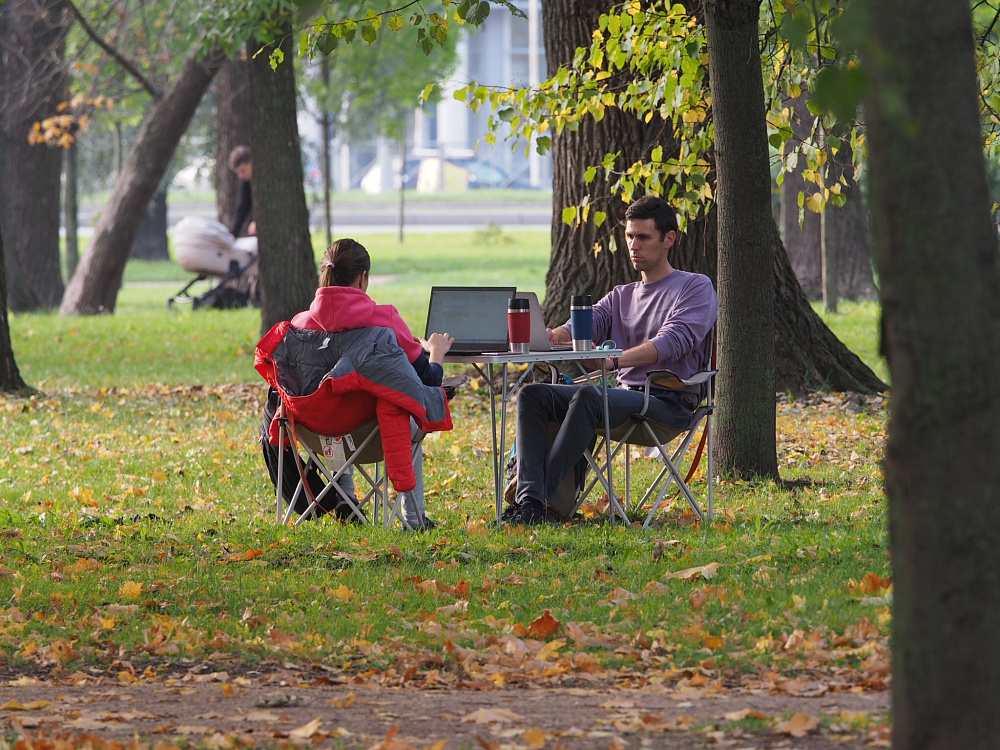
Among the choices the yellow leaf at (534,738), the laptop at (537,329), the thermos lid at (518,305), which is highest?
the thermos lid at (518,305)

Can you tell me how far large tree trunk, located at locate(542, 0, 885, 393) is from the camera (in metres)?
9.80

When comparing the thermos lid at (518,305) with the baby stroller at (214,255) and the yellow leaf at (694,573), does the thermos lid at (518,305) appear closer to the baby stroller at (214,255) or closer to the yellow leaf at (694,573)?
the yellow leaf at (694,573)

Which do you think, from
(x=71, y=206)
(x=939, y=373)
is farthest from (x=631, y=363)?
(x=71, y=206)

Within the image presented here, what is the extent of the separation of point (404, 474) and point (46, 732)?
2.62 metres

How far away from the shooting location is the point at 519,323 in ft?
20.0

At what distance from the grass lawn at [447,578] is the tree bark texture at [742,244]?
27 centimetres

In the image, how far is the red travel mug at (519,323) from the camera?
609 cm

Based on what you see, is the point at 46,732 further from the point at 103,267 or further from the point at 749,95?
the point at 103,267

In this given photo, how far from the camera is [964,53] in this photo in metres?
2.55

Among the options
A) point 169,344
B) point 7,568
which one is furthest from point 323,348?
point 169,344

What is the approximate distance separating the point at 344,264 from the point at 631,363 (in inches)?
56.0

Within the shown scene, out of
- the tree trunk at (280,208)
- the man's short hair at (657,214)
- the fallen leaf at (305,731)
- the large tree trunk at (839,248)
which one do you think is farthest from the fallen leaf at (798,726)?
the large tree trunk at (839,248)

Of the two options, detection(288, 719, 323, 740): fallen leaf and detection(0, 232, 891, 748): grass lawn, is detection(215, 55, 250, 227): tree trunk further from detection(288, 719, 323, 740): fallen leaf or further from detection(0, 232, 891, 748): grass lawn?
detection(288, 719, 323, 740): fallen leaf

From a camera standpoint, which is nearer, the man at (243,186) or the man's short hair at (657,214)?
the man's short hair at (657,214)
